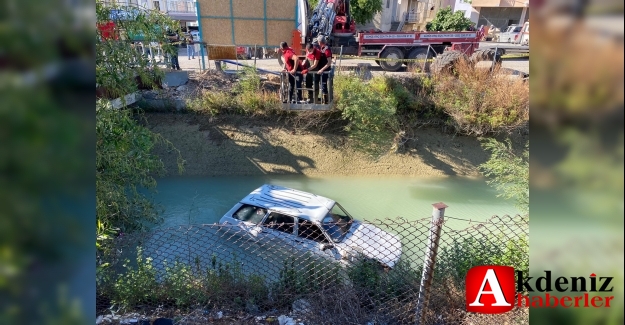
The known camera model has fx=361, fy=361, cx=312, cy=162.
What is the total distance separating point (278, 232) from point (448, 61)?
331 inches

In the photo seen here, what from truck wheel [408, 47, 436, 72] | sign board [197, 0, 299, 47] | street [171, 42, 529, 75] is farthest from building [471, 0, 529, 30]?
sign board [197, 0, 299, 47]

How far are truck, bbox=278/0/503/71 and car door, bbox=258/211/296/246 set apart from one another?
788cm

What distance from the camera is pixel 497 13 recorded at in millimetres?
26797

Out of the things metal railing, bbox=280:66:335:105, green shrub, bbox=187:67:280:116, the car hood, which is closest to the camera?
the car hood

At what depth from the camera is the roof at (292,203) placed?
18.8 ft

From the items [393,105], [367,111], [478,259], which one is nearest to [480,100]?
[393,105]

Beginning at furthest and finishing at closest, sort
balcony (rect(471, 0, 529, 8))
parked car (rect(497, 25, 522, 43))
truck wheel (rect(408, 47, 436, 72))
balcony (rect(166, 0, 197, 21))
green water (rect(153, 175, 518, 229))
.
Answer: balcony (rect(471, 0, 529, 8)) < balcony (rect(166, 0, 197, 21)) < parked car (rect(497, 25, 522, 43)) < truck wheel (rect(408, 47, 436, 72)) < green water (rect(153, 175, 518, 229))

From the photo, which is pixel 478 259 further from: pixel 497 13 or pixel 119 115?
pixel 497 13

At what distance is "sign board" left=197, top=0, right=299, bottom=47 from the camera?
1045 centimetres

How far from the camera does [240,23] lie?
10656mm

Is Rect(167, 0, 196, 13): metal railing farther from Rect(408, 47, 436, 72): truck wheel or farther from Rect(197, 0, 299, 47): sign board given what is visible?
Rect(408, 47, 436, 72): truck wheel

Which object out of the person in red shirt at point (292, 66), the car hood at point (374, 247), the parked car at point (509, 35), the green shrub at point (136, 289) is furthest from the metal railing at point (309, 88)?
the parked car at point (509, 35)

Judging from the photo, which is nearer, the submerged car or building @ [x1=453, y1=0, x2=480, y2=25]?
the submerged car

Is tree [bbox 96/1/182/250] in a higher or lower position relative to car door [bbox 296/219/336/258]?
higher
